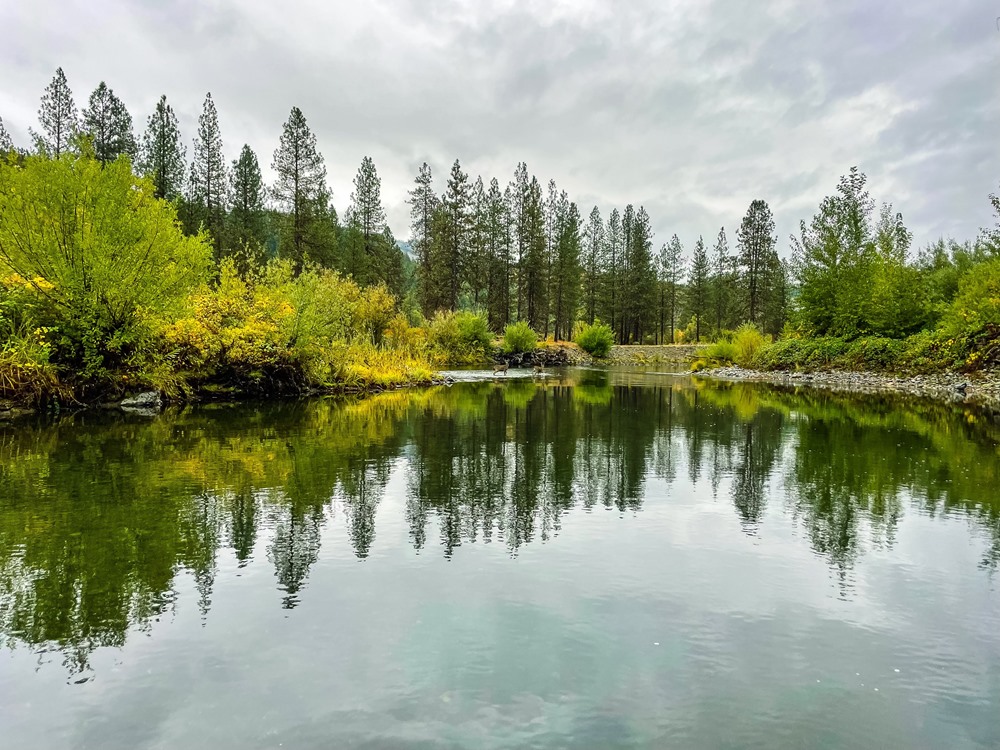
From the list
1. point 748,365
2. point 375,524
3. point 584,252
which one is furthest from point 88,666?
point 584,252

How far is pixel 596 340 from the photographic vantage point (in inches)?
2066

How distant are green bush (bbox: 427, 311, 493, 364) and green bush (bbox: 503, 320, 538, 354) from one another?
2455 mm

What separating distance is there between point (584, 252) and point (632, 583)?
69772 mm

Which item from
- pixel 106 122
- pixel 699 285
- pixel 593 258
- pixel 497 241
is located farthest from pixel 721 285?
pixel 106 122

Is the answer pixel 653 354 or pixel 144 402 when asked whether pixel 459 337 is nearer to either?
pixel 144 402

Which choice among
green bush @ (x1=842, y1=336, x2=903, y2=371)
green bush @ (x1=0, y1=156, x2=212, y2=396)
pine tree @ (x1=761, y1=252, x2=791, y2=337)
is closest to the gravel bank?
pine tree @ (x1=761, y1=252, x2=791, y2=337)

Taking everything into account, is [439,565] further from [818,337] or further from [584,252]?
[584,252]

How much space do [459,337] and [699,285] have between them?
40306mm

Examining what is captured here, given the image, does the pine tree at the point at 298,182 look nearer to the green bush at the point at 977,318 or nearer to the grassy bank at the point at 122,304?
the grassy bank at the point at 122,304

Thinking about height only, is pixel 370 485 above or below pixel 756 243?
below

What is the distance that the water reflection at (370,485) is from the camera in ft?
16.2

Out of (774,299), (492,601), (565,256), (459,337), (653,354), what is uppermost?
(565,256)

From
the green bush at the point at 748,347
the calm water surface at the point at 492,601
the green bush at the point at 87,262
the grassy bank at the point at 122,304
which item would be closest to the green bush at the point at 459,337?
the green bush at the point at 748,347

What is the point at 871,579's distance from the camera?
507 centimetres
